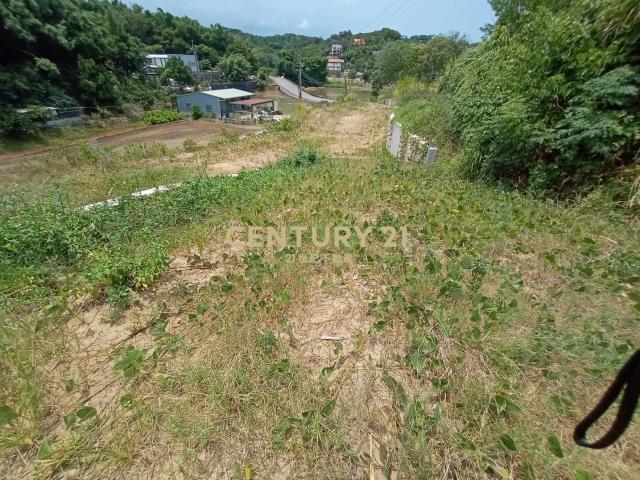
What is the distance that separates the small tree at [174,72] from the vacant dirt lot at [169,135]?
20664 millimetres

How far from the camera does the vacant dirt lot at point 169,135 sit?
1784 cm

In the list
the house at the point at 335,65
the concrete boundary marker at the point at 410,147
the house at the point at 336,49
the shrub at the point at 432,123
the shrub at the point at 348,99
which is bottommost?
the concrete boundary marker at the point at 410,147

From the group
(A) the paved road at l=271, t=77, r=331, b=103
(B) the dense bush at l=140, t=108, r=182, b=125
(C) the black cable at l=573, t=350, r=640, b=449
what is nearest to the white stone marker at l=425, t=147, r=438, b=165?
(C) the black cable at l=573, t=350, r=640, b=449

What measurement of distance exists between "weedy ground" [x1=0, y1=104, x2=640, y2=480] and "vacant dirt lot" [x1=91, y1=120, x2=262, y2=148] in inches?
639

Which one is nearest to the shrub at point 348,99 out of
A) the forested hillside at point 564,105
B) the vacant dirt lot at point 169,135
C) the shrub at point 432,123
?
the vacant dirt lot at point 169,135

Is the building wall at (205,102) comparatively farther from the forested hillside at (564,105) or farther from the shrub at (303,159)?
the forested hillside at (564,105)

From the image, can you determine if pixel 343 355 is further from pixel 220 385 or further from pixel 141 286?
pixel 141 286

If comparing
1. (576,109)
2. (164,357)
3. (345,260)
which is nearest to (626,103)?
(576,109)

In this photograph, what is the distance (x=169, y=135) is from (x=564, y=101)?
22544mm

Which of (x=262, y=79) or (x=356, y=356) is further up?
(x=262, y=79)

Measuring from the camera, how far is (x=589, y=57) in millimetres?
3230

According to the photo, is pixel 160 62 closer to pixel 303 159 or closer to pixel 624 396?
pixel 303 159

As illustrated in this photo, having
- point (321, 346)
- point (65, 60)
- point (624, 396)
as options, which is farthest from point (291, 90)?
point (624, 396)

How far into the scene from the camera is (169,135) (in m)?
20.1
